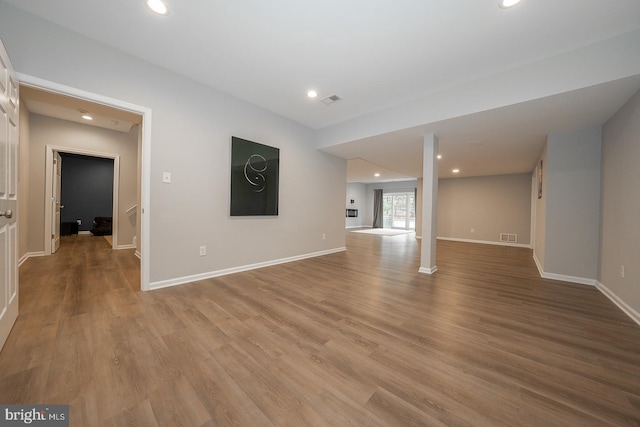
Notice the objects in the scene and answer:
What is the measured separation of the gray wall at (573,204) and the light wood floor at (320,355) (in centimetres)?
60

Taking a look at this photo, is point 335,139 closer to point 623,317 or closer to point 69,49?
point 69,49

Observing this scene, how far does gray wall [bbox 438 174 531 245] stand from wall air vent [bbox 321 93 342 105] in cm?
630

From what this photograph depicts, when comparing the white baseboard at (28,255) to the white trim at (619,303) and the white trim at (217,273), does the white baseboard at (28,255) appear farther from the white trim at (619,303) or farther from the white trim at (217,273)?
the white trim at (619,303)

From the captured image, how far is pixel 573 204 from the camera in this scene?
3322mm

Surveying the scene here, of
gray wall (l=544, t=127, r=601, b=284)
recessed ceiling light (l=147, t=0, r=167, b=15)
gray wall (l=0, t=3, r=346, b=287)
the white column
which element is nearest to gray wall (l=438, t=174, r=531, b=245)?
gray wall (l=544, t=127, r=601, b=284)

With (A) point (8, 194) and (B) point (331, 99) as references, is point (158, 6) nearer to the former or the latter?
(A) point (8, 194)

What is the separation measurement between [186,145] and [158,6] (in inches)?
54.4

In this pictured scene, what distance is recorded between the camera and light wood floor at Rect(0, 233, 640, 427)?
112 cm

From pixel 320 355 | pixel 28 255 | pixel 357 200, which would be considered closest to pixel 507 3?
pixel 320 355

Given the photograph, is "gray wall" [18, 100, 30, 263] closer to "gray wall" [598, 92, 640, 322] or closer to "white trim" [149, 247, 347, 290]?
"white trim" [149, 247, 347, 290]

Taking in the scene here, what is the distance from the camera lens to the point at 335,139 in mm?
4312

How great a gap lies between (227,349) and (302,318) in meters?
0.67

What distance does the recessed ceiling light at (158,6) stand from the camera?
1.85 metres

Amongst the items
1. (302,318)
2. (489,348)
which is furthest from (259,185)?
(489,348)
